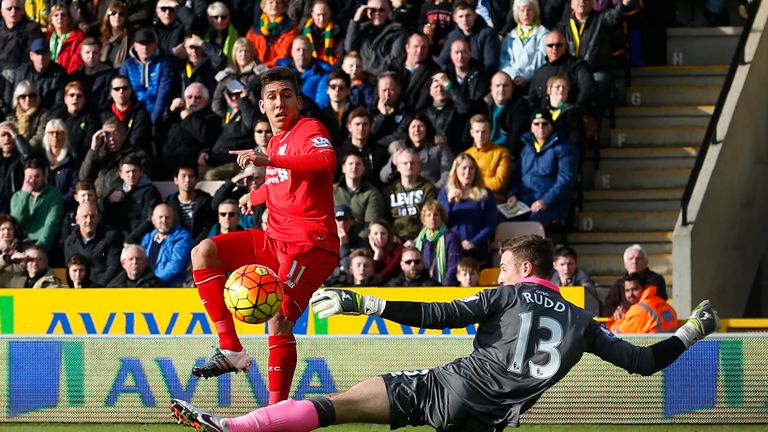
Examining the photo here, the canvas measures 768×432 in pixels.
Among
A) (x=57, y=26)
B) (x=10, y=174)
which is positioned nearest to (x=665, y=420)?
(x=10, y=174)

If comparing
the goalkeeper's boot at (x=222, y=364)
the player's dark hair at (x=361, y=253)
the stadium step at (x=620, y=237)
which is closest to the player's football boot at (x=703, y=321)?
the goalkeeper's boot at (x=222, y=364)

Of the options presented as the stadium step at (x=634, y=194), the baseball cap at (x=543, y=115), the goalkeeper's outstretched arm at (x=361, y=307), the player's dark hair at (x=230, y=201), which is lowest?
the goalkeeper's outstretched arm at (x=361, y=307)

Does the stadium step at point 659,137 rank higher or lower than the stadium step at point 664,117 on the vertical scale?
lower

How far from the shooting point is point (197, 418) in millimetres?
7328

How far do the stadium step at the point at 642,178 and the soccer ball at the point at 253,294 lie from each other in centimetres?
787

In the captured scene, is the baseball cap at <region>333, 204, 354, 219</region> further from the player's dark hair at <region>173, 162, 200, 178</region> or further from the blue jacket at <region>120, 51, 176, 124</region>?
the blue jacket at <region>120, 51, 176, 124</region>

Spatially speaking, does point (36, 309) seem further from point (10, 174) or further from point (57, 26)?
point (57, 26)

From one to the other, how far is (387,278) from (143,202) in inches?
113

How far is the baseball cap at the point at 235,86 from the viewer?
15320 mm

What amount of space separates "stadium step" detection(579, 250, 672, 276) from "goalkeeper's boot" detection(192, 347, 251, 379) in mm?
6617

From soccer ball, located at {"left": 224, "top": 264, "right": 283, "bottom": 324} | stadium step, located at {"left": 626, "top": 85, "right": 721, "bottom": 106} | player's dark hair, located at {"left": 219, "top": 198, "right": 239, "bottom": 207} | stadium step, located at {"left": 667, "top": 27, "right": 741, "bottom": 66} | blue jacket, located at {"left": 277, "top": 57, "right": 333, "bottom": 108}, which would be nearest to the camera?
soccer ball, located at {"left": 224, "top": 264, "right": 283, "bottom": 324}

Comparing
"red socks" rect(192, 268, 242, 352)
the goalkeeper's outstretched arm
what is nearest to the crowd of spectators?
"red socks" rect(192, 268, 242, 352)

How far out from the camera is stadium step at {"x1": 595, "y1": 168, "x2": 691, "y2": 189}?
619 inches

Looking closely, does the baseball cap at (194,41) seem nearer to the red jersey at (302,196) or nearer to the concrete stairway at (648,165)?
the concrete stairway at (648,165)
